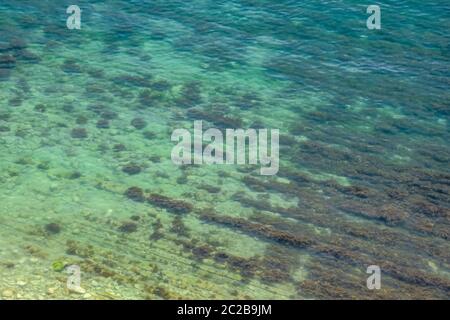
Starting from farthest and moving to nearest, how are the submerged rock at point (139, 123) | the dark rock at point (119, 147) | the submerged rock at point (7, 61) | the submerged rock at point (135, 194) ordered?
the submerged rock at point (7, 61), the submerged rock at point (139, 123), the dark rock at point (119, 147), the submerged rock at point (135, 194)

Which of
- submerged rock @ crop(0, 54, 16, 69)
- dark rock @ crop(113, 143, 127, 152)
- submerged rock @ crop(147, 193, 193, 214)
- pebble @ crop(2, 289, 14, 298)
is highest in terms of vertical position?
submerged rock @ crop(0, 54, 16, 69)

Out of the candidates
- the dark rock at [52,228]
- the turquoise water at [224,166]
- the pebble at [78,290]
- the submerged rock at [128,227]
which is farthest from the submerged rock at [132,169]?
the pebble at [78,290]

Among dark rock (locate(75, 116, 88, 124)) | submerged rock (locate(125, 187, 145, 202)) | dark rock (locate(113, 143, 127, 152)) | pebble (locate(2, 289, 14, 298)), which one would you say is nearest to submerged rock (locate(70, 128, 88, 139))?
dark rock (locate(75, 116, 88, 124))

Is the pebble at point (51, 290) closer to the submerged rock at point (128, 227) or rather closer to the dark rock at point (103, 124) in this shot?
the submerged rock at point (128, 227)

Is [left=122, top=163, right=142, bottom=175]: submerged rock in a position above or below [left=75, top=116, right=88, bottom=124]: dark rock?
below

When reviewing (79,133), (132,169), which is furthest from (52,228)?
(79,133)

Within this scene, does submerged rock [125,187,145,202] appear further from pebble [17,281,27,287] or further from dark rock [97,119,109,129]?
pebble [17,281,27,287]
